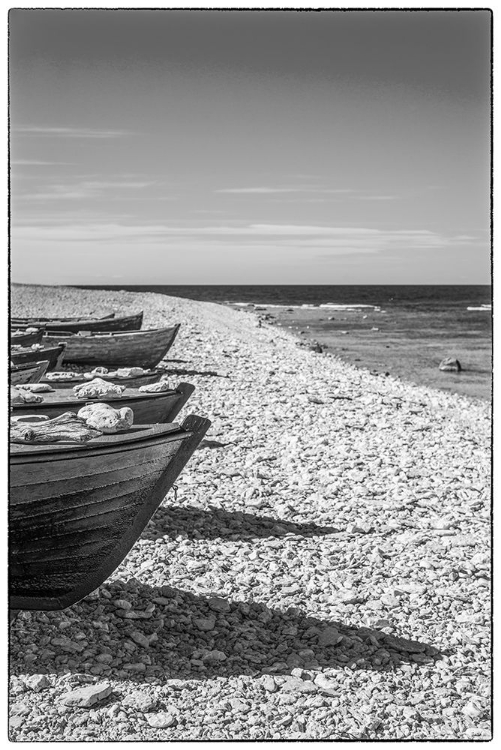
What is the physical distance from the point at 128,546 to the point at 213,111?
427cm

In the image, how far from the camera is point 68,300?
114ft

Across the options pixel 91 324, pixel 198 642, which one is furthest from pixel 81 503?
pixel 91 324

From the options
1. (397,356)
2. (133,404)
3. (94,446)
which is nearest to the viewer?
(94,446)

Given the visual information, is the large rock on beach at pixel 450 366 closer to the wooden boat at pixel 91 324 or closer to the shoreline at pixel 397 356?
the shoreline at pixel 397 356

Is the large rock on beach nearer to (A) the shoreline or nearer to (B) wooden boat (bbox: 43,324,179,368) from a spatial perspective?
(A) the shoreline

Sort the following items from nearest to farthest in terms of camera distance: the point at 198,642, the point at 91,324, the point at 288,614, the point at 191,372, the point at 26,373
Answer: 1. the point at 198,642
2. the point at 288,614
3. the point at 26,373
4. the point at 191,372
5. the point at 91,324

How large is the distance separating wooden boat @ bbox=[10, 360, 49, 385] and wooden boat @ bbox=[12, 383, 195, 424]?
2055mm

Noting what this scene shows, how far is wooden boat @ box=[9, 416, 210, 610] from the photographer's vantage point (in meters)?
3.83

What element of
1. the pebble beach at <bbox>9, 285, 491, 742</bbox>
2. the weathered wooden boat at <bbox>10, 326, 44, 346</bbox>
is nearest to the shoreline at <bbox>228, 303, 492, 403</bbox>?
the pebble beach at <bbox>9, 285, 491, 742</bbox>

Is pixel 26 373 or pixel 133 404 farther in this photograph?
pixel 26 373

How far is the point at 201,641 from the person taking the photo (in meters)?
4.21

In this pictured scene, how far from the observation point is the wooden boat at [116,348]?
12164 millimetres

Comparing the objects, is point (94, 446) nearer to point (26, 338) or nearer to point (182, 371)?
point (26, 338)

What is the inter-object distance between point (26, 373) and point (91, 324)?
624cm
